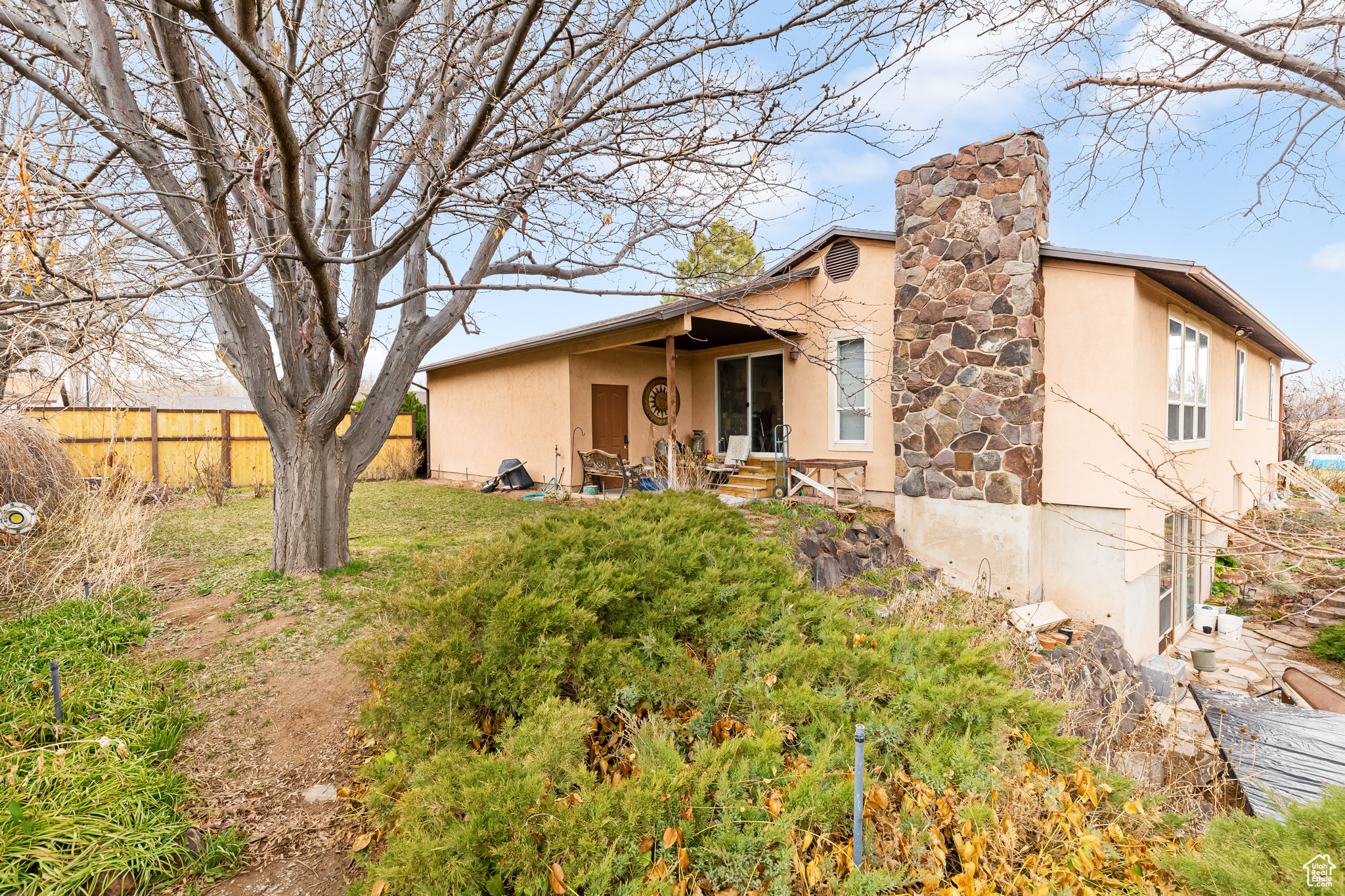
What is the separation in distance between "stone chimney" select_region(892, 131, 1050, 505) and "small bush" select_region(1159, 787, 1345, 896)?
5516mm

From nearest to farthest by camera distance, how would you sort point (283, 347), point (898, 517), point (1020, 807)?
point (1020, 807) < point (283, 347) < point (898, 517)

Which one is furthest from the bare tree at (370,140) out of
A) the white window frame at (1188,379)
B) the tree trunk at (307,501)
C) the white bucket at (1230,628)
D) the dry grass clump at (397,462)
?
the dry grass clump at (397,462)

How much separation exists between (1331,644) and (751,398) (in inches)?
346

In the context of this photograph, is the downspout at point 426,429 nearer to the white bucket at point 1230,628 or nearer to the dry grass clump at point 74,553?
the dry grass clump at point 74,553

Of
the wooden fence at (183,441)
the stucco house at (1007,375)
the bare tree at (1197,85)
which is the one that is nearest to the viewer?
the bare tree at (1197,85)

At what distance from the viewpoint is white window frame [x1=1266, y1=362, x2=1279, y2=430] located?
47.1 feet

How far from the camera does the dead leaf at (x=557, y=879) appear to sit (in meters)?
1.88

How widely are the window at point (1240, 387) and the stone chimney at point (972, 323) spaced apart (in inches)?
299

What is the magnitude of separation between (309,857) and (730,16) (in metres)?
5.48

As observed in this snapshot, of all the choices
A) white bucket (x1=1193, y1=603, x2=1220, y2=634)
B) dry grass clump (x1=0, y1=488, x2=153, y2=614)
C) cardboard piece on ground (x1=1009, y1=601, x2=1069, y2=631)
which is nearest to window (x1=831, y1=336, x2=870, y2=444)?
cardboard piece on ground (x1=1009, y1=601, x2=1069, y2=631)

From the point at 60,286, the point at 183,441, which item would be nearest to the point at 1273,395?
the point at 60,286

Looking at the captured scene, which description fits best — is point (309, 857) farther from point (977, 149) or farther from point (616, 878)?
point (977, 149)

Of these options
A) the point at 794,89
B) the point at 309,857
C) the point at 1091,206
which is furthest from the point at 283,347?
the point at 1091,206

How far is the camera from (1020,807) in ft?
7.32
